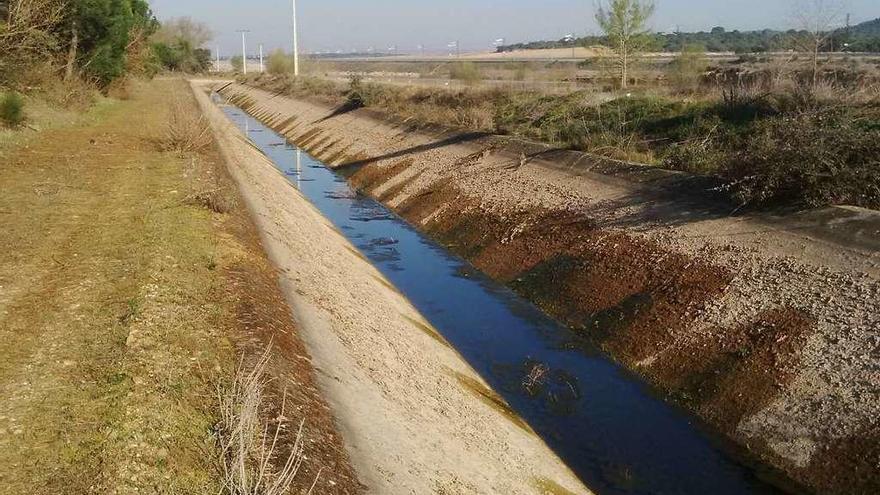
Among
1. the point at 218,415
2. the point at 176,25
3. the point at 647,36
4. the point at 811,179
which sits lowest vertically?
the point at 218,415

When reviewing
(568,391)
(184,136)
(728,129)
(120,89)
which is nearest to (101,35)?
(120,89)

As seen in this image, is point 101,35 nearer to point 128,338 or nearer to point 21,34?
point 21,34

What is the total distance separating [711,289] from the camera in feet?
49.1

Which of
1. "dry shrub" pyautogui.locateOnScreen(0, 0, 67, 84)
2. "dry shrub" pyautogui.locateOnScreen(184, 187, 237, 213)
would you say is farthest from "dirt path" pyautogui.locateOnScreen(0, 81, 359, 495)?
"dry shrub" pyautogui.locateOnScreen(0, 0, 67, 84)

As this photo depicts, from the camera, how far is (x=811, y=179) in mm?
15680

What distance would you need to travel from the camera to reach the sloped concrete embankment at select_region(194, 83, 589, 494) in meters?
8.50

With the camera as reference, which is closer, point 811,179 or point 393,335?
point 393,335

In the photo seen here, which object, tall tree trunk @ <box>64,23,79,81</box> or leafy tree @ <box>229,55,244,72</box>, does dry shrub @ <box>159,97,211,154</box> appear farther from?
leafy tree @ <box>229,55,244,72</box>

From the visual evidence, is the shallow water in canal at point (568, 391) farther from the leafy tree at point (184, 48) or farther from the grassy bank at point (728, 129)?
the leafy tree at point (184, 48)

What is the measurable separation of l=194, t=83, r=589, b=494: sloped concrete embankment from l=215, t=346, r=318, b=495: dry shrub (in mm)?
920

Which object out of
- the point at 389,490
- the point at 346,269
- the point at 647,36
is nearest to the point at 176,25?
the point at 647,36

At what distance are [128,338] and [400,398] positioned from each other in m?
3.81

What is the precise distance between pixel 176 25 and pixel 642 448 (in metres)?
177

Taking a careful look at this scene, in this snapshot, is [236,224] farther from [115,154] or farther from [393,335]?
[115,154]
